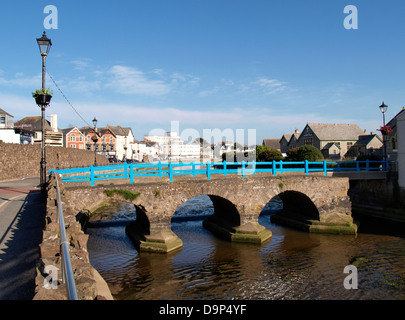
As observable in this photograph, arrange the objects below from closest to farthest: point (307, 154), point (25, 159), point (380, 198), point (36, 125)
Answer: point (380, 198), point (25, 159), point (307, 154), point (36, 125)

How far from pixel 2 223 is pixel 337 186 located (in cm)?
1917

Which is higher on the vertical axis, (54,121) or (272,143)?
(54,121)

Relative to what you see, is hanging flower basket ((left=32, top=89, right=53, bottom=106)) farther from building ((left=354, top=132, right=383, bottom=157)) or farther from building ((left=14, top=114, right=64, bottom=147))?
building ((left=354, top=132, right=383, bottom=157))

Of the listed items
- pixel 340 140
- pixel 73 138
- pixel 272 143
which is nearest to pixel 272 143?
pixel 272 143

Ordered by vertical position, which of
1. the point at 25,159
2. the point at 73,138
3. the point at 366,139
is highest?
the point at 73,138

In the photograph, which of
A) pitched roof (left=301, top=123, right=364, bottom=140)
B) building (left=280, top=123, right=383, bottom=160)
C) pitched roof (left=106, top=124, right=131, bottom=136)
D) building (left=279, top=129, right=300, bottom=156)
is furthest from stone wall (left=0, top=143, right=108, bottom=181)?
pitched roof (left=106, top=124, right=131, bottom=136)

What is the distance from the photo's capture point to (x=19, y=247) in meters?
6.95

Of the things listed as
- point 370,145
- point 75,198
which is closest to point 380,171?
point 75,198

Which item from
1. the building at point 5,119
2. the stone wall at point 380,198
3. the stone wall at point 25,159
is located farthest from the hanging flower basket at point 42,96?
the building at point 5,119

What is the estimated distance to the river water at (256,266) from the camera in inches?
460

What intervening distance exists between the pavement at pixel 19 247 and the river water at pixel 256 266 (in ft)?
14.1

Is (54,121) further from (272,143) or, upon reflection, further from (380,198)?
(272,143)

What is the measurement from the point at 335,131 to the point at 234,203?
1992 inches
